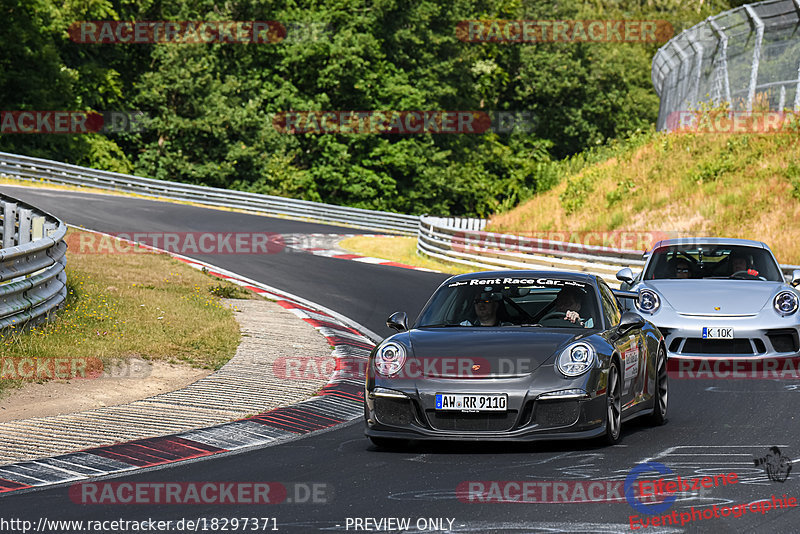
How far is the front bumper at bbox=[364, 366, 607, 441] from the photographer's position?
7.95 m

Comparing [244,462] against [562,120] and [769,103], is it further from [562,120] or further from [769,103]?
[562,120]

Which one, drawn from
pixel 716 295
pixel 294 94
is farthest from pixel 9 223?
pixel 294 94

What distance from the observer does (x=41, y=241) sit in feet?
42.9

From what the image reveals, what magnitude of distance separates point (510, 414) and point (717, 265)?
23.1 feet

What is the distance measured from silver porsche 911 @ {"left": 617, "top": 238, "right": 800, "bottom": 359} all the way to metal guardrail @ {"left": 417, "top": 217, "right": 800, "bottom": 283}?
881 cm

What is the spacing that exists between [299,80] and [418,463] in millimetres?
54633

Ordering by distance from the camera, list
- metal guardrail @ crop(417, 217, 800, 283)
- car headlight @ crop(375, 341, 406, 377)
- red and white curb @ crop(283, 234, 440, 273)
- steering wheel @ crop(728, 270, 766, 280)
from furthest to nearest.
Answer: red and white curb @ crop(283, 234, 440, 273), metal guardrail @ crop(417, 217, 800, 283), steering wheel @ crop(728, 270, 766, 280), car headlight @ crop(375, 341, 406, 377)

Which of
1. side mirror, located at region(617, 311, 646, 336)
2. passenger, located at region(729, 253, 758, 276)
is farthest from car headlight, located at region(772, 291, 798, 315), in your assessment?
side mirror, located at region(617, 311, 646, 336)

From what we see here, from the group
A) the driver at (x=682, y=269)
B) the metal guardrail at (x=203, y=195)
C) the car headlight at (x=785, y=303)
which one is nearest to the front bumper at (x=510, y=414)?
the car headlight at (x=785, y=303)

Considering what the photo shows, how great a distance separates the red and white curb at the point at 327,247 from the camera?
94.8 feet

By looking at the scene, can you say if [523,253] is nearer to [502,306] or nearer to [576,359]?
[502,306]

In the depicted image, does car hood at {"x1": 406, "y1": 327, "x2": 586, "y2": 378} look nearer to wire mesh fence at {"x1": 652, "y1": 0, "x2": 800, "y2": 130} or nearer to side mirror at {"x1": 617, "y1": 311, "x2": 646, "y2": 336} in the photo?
side mirror at {"x1": 617, "y1": 311, "x2": 646, "y2": 336}

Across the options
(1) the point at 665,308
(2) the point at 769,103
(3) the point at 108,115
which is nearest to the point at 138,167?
(3) the point at 108,115

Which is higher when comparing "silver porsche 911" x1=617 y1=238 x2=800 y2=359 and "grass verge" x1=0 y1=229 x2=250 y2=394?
"silver porsche 911" x1=617 y1=238 x2=800 y2=359
